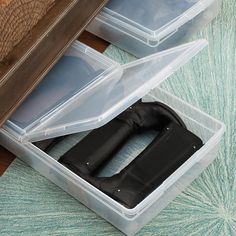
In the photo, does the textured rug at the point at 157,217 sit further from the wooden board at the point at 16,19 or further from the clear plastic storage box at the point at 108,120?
the wooden board at the point at 16,19

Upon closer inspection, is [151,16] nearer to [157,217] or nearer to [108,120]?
[108,120]

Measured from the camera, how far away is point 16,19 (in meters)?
1.24

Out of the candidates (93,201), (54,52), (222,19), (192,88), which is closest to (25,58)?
(54,52)

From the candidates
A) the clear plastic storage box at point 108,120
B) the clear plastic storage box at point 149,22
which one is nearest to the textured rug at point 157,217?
the clear plastic storage box at point 108,120

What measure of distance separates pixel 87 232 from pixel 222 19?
820mm

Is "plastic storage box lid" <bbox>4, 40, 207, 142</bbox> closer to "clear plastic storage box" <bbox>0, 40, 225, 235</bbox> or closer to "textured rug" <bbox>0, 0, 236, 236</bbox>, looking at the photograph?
"clear plastic storage box" <bbox>0, 40, 225, 235</bbox>

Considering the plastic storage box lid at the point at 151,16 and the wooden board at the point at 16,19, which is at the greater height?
the plastic storage box lid at the point at 151,16

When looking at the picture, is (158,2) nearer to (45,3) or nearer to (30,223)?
(45,3)

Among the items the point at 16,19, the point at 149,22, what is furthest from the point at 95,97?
the point at 149,22

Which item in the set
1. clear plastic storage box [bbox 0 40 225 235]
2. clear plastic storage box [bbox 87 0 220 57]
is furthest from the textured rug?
clear plastic storage box [bbox 87 0 220 57]

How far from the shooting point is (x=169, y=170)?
4.19 feet

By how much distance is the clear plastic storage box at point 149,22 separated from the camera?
1.57 metres

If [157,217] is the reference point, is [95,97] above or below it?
above

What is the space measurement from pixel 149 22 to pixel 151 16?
0.09ft
